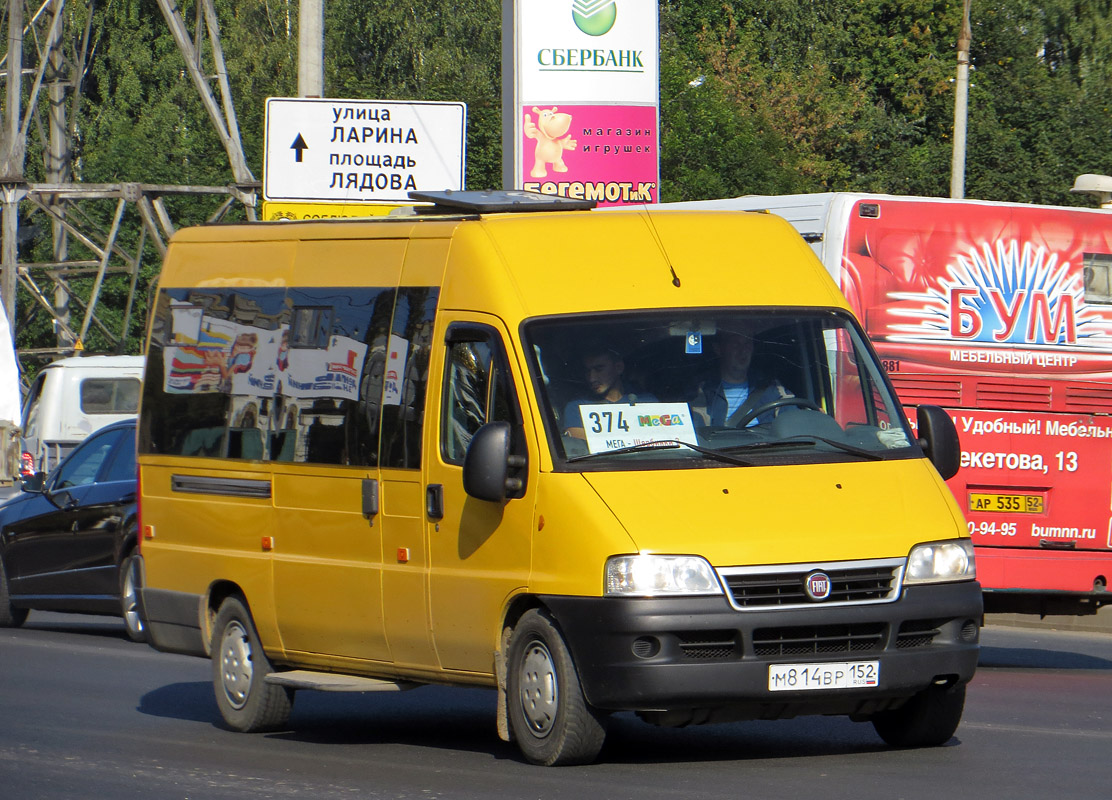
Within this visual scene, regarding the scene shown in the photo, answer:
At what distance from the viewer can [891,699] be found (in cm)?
835

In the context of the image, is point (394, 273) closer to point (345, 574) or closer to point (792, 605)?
point (345, 574)

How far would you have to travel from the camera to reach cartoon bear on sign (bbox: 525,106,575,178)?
20.2 meters

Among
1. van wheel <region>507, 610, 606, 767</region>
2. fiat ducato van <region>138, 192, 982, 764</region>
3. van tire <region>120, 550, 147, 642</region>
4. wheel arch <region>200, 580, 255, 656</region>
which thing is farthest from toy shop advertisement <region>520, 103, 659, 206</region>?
van wheel <region>507, 610, 606, 767</region>

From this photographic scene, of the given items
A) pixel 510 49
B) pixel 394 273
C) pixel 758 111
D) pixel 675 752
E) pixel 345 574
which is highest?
pixel 758 111

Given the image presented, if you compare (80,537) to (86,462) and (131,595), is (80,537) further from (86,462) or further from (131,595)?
(131,595)

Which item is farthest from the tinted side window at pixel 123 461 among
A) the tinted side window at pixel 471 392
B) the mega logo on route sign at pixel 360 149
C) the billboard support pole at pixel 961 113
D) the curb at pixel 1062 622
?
the billboard support pole at pixel 961 113

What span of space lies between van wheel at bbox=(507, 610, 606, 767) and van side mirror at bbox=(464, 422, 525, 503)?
523 mm

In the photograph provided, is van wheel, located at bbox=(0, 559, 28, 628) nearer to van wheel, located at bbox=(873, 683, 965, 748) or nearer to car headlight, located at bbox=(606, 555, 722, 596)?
van wheel, located at bbox=(873, 683, 965, 748)

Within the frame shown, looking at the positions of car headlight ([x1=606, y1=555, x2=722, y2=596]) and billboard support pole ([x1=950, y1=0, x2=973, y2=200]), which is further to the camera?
billboard support pole ([x1=950, y1=0, x2=973, y2=200])

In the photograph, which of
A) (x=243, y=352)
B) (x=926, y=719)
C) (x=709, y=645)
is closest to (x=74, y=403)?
(x=243, y=352)

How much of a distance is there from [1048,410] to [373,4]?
4783cm

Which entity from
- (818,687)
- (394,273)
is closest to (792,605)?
(818,687)

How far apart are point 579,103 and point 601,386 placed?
12.2m

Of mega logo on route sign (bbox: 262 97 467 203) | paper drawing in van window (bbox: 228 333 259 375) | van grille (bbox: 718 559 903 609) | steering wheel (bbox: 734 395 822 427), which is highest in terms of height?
mega logo on route sign (bbox: 262 97 467 203)
